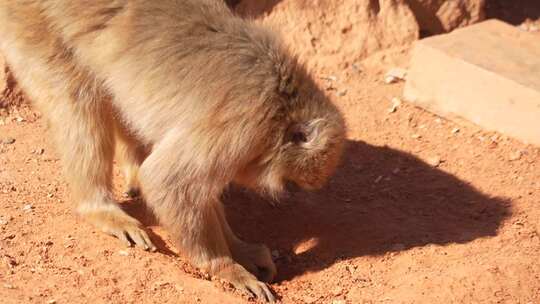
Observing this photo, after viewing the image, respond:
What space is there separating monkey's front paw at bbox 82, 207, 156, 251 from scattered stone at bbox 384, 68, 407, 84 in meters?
2.89

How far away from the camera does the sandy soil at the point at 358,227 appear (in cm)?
479

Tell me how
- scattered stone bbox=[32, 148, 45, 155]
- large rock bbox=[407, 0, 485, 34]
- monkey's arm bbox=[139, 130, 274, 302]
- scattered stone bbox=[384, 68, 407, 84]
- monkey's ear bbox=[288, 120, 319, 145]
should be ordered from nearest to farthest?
1. monkey's arm bbox=[139, 130, 274, 302]
2. monkey's ear bbox=[288, 120, 319, 145]
3. scattered stone bbox=[32, 148, 45, 155]
4. scattered stone bbox=[384, 68, 407, 84]
5. large rock bbox=[407, 0, 485, 34]

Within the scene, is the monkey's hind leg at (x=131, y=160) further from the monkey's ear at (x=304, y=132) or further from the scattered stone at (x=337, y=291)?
the scattered stone at (x=337, y=291)

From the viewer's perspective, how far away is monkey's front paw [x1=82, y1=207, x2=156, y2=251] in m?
5.12

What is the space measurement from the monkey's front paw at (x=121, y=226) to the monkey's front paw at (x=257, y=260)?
0.58 meters

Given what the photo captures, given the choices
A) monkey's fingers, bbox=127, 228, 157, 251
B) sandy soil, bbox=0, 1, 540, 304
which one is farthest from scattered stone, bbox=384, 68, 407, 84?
monkey's fingers, bbox=127, 228, 157, 251

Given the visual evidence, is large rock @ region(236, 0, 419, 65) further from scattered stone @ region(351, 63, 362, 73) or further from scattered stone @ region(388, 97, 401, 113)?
scattered stone @ region(388, 97, 401, 113)

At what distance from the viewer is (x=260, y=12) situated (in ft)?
23.9

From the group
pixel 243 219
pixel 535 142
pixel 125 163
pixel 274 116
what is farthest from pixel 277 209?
pixel 535 142

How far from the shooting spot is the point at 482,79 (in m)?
6.41

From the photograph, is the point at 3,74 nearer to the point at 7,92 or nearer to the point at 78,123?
the point at 7,92

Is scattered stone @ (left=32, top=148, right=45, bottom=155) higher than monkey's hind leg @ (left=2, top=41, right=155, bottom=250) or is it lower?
lower

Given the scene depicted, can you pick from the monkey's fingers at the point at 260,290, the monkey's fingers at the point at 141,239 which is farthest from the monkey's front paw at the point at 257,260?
the monkey's fingers at the point at 141,239

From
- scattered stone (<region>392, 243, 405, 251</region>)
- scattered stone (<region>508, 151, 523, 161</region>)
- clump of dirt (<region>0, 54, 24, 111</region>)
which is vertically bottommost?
scattered stone (<region>508, 151, 523, 161</region>)
